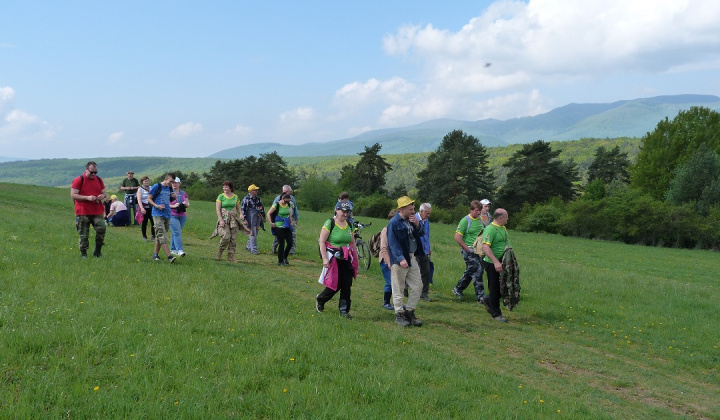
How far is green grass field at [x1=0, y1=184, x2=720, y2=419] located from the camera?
4.07 m

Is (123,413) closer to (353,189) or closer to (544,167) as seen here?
(544,167)

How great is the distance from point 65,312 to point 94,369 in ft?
6.18

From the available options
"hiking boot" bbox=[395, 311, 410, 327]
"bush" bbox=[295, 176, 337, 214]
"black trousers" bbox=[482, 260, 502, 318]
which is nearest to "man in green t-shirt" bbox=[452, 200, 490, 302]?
"black trousers" bbox=[482, 260, 502, 318]

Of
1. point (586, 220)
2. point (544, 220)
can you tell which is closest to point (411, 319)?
point (586, 220)

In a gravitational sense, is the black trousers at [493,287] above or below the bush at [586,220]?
above

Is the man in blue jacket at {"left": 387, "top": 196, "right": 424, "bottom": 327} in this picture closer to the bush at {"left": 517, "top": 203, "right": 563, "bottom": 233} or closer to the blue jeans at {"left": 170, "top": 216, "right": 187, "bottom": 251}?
the blue jeans at {"left": 170, "top": 216, "right": 187, "bottom": 251}

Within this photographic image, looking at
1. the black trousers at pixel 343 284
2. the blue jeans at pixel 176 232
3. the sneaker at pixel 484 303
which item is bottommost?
the sneaker at pixel 484 303

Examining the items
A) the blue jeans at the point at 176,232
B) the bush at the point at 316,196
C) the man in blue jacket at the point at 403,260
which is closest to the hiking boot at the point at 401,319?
the man in blue jacket at the point at 403,260

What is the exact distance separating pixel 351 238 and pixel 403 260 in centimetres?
109

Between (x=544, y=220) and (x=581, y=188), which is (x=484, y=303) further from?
(x=581, y=188)

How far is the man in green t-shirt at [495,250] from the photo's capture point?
8969mm

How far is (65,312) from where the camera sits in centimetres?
569

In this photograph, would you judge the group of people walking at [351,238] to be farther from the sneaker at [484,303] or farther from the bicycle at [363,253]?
the bicycle at [363,253]

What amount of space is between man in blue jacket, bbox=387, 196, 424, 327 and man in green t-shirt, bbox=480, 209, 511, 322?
1.64m
